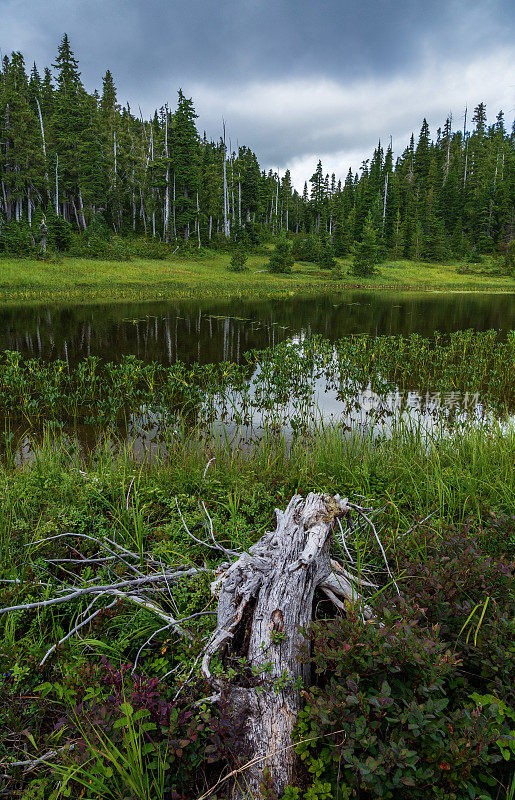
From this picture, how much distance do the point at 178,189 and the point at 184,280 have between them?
2537cm

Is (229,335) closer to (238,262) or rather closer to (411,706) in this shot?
(411,706)

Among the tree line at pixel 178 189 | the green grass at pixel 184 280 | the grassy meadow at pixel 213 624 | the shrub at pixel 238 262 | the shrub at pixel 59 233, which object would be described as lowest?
the grassy meadow at pixel 213 624

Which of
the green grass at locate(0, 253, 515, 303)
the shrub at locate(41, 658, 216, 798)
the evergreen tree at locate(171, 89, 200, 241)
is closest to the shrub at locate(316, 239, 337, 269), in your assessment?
the green grass at locate(0, 253, 515, 303)

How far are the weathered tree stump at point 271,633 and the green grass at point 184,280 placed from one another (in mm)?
28746

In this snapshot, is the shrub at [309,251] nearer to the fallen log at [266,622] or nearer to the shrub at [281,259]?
the shrub at [281,259]

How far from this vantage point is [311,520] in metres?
2.46

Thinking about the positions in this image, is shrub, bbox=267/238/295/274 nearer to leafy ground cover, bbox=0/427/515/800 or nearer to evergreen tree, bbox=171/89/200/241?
evergreen tree, bbox=171/89/200/241

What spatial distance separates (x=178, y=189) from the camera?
182 ft

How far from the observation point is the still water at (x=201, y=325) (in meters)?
13.7

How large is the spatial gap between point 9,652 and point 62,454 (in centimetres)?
358

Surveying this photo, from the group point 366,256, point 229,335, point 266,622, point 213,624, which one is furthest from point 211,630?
point 366,256

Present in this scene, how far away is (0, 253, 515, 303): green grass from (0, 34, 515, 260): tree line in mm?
6089

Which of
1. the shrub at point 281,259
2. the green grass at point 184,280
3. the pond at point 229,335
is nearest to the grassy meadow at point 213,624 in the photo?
the pond at point 229,335

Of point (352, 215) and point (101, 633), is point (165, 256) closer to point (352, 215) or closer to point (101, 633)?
point (352, 215)
